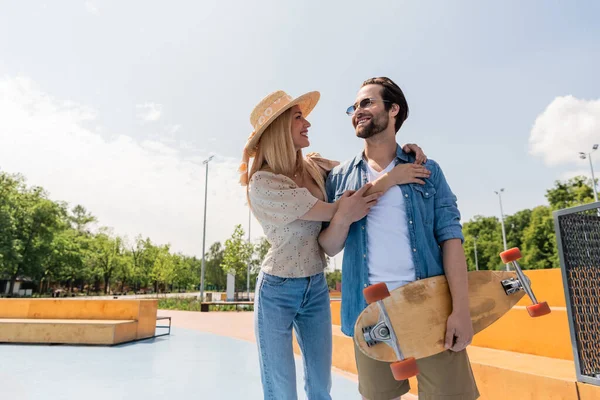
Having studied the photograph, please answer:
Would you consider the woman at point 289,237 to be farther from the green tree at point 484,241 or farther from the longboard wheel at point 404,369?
the green tree at point 484,241

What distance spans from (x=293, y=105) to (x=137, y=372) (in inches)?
196

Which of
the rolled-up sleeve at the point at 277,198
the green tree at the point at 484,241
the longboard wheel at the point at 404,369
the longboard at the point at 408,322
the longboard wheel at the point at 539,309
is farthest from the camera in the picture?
the green tree at the point at 484,241

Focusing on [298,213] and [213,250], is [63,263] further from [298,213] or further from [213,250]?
[298,213]

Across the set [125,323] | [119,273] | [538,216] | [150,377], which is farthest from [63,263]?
[538,216]

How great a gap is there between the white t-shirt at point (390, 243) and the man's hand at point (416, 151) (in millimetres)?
213

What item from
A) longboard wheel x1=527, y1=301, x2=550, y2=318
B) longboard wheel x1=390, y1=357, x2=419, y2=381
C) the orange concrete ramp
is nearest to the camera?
longboard wheel x1=390, y1=357, x2=419, y2=381

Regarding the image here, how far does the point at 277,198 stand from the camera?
1838 millimetres

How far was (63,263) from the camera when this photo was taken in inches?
1348

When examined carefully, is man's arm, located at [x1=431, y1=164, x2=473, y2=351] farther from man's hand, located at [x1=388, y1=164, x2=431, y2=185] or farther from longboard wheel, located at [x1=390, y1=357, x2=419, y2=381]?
longboard wheel, located at [x1=390, y1=357, x2=419, y2=381]

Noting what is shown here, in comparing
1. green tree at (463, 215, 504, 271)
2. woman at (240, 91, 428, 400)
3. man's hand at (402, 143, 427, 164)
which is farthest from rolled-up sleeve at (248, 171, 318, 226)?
green tree at (463, 215, 504, 271)

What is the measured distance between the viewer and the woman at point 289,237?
182cm

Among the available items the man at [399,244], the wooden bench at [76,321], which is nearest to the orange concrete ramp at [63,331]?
the wooden bench at [76,321]

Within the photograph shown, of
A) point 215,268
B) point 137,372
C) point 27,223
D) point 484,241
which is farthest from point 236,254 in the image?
point 484,241

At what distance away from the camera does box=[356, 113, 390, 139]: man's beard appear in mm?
1832
